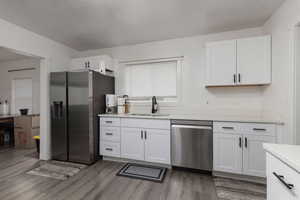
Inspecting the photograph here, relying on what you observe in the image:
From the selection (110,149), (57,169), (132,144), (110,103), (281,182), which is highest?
(110,103)

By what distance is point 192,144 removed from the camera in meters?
2.19

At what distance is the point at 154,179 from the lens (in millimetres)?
2033

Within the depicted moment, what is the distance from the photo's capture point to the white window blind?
300 cm

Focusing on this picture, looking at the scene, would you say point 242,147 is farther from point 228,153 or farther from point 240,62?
point 240,62

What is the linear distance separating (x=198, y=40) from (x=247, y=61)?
100 cm

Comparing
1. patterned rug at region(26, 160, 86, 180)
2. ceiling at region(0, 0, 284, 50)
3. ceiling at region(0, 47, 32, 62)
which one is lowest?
patterned rug at region(26, 160, 86, 180)

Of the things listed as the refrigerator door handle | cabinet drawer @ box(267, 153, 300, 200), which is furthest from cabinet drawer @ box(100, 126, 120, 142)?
cabinet drawer @ box(267, 153, 300, 200)

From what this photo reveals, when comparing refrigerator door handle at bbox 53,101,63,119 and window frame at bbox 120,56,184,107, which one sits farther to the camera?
window frame at bbox 120,56,184,107

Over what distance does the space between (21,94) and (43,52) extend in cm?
274

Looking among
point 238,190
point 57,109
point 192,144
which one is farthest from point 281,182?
point 57,109

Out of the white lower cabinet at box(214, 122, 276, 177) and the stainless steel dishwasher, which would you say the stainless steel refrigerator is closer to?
the stainless steel dishwasher

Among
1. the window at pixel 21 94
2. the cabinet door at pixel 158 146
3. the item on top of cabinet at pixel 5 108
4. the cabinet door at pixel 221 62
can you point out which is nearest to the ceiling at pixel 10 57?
the window at pixel 21 94

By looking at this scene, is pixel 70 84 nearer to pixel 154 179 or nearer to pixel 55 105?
pixel 55 105

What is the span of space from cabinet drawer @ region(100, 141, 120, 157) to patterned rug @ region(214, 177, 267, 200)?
175 centimetres
